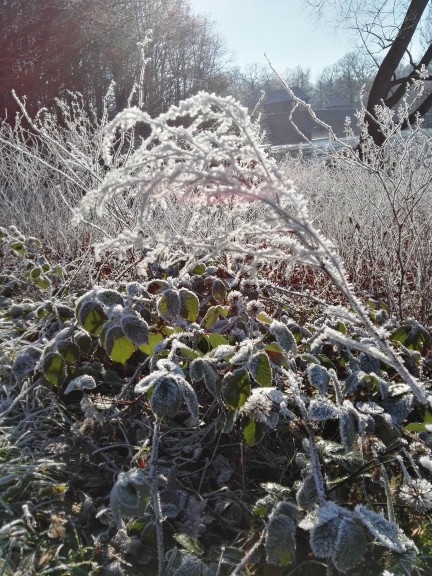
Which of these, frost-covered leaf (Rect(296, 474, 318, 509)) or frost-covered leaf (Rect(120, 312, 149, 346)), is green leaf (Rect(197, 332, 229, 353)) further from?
frost-covered leaf (Rect(296, 474, 318, 509))

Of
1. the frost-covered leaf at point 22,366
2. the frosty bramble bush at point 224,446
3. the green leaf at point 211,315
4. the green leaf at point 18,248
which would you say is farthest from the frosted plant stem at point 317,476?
the green leaf at point 18,248

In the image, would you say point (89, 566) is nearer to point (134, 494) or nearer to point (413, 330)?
point (134, 494)

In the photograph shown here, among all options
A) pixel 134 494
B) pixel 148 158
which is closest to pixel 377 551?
pixel 134 494

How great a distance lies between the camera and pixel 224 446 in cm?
163

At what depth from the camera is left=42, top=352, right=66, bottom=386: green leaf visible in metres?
1.51

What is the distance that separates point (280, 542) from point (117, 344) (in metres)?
0.75

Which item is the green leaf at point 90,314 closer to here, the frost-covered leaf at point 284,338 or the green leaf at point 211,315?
the green leaf at point 211,315

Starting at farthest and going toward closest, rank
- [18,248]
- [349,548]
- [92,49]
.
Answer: [92,49], [18,248], [349,548]

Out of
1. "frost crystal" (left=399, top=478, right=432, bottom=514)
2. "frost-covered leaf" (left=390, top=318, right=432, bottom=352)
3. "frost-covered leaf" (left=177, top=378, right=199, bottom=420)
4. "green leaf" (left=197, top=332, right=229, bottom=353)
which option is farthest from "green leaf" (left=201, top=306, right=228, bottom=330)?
"frost crystal" (left=399, top=478, right=432, bottom=514)

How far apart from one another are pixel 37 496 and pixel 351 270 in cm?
260

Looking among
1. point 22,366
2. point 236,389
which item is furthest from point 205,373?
point 22,366

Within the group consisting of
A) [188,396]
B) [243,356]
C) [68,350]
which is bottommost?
[68,350]

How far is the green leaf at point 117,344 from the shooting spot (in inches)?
58.2

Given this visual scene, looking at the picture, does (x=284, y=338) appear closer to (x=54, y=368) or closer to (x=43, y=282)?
(x=54, y=368)
